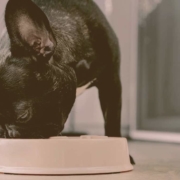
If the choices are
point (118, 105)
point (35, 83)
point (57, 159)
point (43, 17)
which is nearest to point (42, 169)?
point (57, 159)

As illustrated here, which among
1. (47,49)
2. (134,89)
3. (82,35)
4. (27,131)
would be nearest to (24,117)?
(27,131)

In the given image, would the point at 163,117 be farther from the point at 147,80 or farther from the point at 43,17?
the point at 43,17

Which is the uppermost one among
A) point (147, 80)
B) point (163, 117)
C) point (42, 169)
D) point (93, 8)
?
point (93, 8)

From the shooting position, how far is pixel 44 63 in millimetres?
979

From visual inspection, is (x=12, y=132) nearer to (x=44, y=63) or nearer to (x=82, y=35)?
(x=44, y=63)

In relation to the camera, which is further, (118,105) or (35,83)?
(118,105)

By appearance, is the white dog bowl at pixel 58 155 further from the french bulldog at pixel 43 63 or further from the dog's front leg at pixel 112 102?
the dog's front leg at pixel 112 102

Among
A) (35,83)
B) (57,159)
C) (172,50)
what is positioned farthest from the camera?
(172,50)

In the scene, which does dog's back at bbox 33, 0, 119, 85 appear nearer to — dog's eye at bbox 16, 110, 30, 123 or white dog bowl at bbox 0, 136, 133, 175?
dog's eye at bbox 16, 110, 30, 123

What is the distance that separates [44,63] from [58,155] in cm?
25

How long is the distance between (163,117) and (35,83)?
1.21 meters

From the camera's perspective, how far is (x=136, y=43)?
2.12m

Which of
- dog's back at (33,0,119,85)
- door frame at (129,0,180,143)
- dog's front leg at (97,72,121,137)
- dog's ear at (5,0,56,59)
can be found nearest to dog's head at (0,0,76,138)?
dog's ear at (5,0,56,59)

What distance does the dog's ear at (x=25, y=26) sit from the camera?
944 mm
